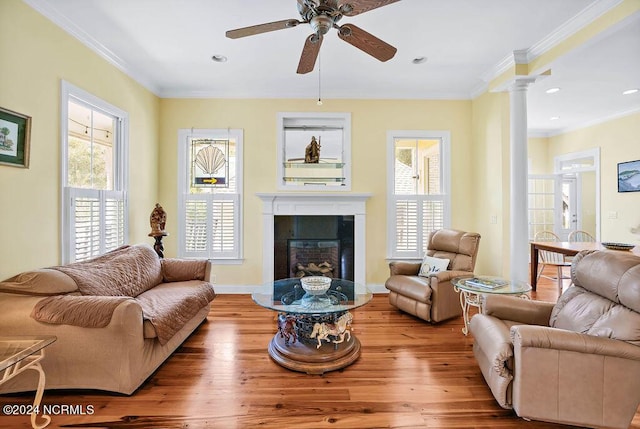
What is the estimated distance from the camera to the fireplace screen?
4.18 metres

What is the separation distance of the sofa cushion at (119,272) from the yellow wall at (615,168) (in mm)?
7196

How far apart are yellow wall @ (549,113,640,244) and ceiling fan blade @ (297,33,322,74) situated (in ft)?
19.4

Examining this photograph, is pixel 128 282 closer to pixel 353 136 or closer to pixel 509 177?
pixel 353 136

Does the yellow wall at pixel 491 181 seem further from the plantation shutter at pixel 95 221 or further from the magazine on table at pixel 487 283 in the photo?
the plantation shutter at pixel 95 221

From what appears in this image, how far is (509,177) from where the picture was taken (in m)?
3.52

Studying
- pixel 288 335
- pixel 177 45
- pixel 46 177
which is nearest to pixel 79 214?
pixel 46 177

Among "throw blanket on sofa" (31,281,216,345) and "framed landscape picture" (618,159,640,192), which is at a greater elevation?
"framed landscape picture" (618,159,640,192)

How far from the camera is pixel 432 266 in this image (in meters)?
3.43

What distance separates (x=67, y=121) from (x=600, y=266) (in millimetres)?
4339

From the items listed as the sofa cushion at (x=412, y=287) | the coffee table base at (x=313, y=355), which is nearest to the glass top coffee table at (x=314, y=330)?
the coffee table base at (x=313, y=355)

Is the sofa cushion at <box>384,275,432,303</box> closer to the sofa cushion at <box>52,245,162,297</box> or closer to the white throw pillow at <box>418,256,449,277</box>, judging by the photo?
the white throw pillow at <box>418,256,449,277</box>

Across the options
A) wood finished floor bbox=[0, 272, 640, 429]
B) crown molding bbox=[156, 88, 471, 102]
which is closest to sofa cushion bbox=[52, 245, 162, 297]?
wood finished floor bbox=[0, 272, 640, 429]

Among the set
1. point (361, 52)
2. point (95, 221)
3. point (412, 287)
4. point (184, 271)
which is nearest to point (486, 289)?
point (412, 287)

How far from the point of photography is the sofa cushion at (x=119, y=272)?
2209 millimetres
